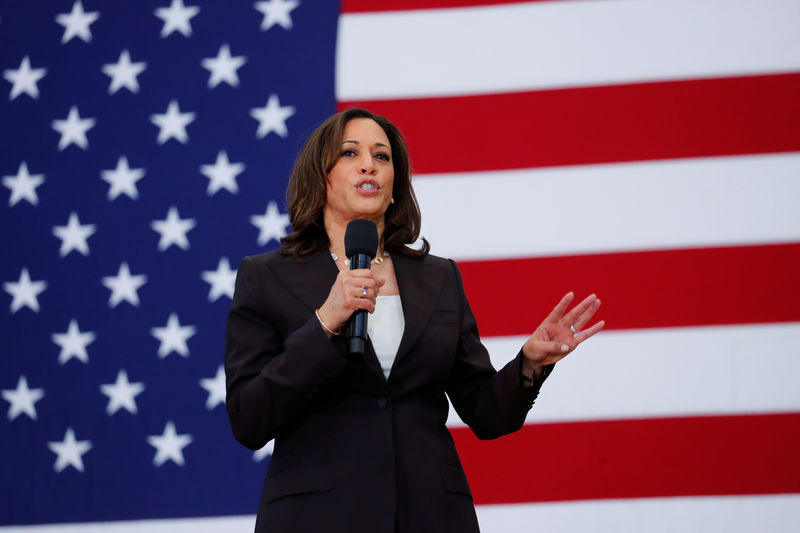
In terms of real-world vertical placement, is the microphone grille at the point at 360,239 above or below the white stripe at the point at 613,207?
below

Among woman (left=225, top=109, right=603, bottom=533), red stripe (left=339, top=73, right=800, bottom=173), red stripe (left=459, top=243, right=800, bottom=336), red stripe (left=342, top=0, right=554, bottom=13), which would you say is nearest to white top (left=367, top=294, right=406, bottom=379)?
woman (left=225, top=109, right=603, bottom=533)

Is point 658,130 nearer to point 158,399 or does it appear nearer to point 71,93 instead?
point 158,399

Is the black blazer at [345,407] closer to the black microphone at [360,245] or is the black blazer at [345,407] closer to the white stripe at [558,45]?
the black microphone at [360,245]

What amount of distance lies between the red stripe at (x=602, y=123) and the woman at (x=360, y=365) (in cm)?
94

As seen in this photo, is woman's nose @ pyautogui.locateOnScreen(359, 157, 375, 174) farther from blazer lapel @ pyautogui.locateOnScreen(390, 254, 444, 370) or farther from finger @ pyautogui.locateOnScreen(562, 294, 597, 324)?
finger @ pyautogui.locateOnScreen(562, 294, 597, 324)

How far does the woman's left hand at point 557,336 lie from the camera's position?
129cm

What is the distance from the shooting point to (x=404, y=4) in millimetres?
2576

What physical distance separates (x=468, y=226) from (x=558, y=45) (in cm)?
63

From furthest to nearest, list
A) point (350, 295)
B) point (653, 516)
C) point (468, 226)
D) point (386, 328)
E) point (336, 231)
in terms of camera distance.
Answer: point (468, 226), point (653, 516), point (336, 231), point (386, 328), point (350, 295)

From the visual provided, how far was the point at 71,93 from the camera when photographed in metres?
2.64

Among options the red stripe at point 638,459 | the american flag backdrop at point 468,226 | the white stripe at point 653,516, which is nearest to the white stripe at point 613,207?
the american flag backdrop at point 468,226

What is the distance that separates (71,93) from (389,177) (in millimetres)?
1587

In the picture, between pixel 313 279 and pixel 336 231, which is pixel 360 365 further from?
pixel 336 231

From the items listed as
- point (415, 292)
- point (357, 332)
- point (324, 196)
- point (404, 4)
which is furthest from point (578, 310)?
point (404, 4)
